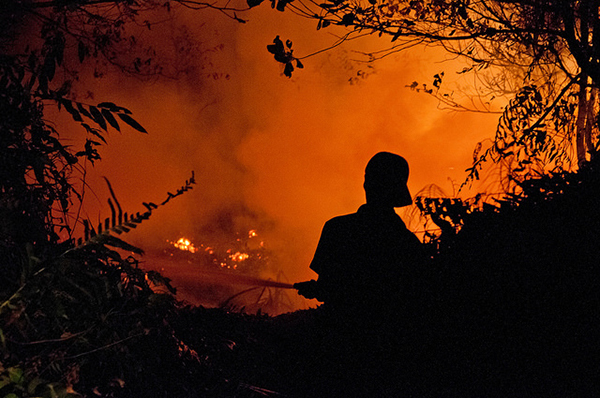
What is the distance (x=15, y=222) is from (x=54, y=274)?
0.49 m

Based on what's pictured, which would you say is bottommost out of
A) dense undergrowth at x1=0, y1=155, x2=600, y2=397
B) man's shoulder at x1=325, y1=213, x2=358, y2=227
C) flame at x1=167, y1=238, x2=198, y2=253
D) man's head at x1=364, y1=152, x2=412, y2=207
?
dense undergrowth at x1=0, y1=155, x2=600, y2=397

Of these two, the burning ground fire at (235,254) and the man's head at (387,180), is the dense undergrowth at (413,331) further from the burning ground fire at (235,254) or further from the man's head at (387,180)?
the burning ground fire at (235,254)

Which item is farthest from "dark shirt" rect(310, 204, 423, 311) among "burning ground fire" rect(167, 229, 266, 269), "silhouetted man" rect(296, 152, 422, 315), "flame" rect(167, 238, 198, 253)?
"burning ground fire" rect(167, 229, 266, 269)

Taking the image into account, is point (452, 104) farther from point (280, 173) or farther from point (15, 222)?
point (280, 173)

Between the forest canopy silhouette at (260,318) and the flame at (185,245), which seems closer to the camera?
the forest canopy silhouette at (260,318)

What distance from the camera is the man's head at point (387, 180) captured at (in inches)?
119

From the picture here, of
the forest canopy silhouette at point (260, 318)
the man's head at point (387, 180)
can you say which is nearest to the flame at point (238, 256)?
the forest canopy silhouette at point (260, 318)

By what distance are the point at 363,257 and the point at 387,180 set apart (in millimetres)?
636

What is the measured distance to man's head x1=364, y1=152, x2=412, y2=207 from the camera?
3.02m

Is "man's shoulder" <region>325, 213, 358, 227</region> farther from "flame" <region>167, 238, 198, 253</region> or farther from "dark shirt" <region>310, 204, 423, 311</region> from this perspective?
"flame" <region>167, 238, 198, 253</region>

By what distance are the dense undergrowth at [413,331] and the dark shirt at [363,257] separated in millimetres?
159

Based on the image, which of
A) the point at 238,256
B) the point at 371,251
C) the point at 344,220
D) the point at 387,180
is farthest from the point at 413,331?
the point at 238,256

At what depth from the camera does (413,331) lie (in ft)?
9.07

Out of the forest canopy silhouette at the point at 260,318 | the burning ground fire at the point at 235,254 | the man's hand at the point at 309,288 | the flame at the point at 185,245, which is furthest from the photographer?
the burning ground fire at the point at 235,254
